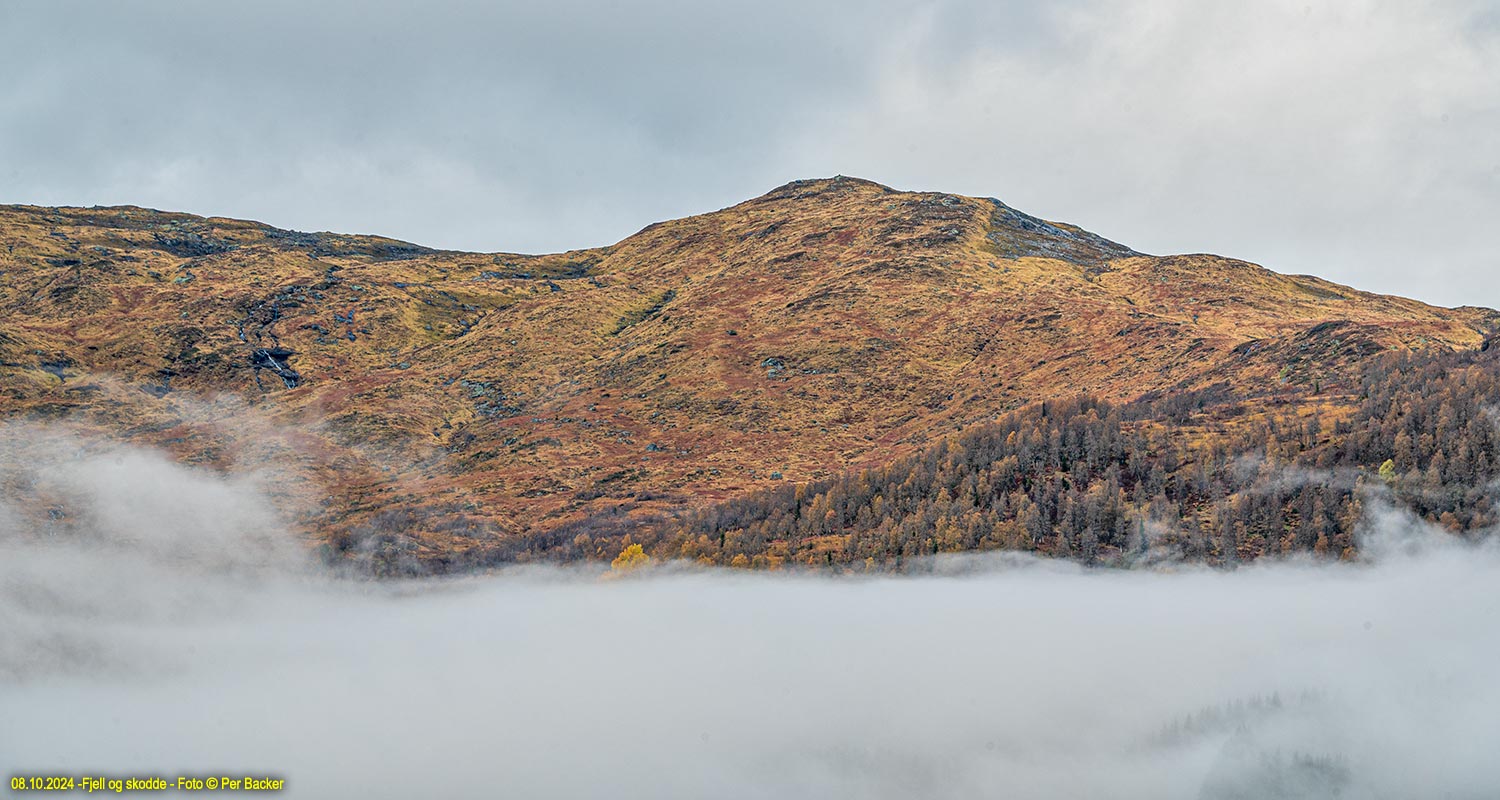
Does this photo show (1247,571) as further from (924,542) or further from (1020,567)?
(924,542)

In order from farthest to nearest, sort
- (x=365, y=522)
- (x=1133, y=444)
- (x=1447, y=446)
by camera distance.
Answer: (x=365, y=522) → (x=1133, y=444) → (x=1447, y=446)

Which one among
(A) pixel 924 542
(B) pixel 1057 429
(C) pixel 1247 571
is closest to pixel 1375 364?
(C) pixel 1247 571

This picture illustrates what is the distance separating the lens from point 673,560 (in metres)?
181

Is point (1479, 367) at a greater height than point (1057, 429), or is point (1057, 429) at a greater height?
point (1479, 367)

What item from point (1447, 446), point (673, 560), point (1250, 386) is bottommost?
point (673, 560)

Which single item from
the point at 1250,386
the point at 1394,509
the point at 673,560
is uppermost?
the point at 1250,386

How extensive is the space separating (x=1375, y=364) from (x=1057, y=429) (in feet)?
212

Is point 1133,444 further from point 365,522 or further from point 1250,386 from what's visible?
point 365,522

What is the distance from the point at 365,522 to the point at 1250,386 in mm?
188324

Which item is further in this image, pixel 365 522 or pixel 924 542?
pixel 365 522

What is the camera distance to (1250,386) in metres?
199

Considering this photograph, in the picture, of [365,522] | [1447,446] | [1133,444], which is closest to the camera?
[1447,446]

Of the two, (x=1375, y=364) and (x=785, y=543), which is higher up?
(x=1375, y=364)

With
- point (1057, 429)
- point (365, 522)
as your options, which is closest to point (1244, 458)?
point (1057, 429)
